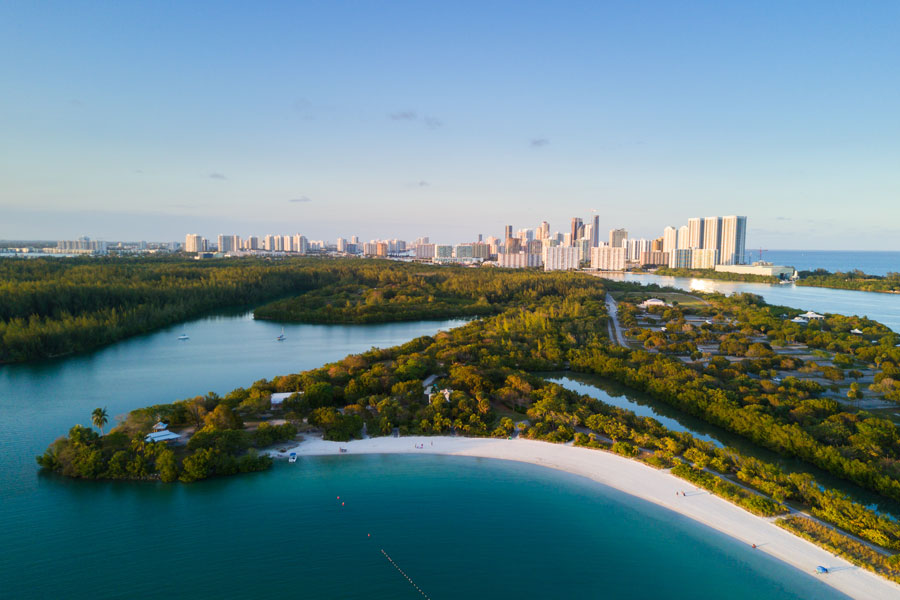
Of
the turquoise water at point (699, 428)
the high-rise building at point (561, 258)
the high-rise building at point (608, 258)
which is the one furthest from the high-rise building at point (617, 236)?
the turquoise water at point (699, 428)

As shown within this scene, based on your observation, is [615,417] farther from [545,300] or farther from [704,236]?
[704,236]

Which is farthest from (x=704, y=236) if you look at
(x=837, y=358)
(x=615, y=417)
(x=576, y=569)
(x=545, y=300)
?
(x=576, y=569)

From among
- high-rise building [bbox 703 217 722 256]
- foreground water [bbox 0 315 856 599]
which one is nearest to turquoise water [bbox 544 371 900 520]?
foreground water [bbox 0 315 856 599]

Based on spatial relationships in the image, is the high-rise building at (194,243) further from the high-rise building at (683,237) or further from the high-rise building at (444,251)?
the high-rise building at (683,237)

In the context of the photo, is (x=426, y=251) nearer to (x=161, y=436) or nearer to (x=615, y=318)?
(x=615, y=318)

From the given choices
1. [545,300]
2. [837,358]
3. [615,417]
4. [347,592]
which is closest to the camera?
[347,592]
